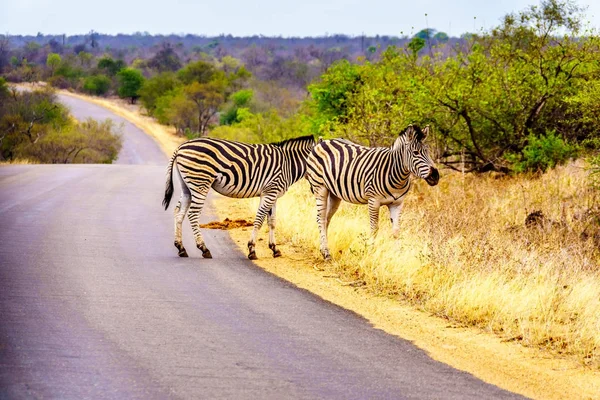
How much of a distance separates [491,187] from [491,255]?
30.1ft

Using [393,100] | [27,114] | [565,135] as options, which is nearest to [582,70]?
[565,135]

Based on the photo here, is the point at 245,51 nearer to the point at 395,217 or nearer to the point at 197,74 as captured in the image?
the point at 197,74

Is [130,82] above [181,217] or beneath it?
above

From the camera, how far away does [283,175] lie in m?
13.7

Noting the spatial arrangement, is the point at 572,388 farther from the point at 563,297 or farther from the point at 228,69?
the point at 228,69

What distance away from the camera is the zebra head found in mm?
12391

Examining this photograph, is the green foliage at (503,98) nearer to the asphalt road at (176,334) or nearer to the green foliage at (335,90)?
the green foliage at (335,90)

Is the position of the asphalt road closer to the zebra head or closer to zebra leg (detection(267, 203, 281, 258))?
zebra leg (detection(267, 203, 281, 258))

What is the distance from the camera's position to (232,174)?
44.2 feet

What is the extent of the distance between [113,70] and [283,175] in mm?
90290

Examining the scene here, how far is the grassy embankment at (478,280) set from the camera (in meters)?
7.89

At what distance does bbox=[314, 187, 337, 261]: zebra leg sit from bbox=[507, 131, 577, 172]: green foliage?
8.87m

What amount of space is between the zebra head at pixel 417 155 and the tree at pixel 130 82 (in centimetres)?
7874

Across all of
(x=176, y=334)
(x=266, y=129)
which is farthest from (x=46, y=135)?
(x=176, y=334)
